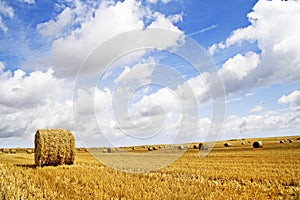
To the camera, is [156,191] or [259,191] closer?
[156,191]

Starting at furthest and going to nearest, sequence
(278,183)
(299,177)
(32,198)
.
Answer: (299,177) → (278,183) → (32,198)

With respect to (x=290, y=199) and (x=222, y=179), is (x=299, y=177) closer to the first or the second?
(x=222, y=179)

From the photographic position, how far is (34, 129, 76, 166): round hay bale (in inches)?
662

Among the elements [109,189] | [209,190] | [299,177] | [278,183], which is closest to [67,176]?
[109,189]

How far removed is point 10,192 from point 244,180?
7.73 metres

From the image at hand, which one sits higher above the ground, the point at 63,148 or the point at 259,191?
the point at 63,148

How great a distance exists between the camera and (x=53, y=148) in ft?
56.0

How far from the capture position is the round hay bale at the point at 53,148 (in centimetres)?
1681

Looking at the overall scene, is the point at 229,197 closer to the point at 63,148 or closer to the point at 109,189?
the point at 109,189

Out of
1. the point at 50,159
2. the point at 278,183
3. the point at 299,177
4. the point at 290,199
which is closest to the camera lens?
the point at 290,199

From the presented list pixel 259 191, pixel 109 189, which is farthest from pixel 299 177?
pixel 109 189

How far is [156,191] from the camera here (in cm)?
848

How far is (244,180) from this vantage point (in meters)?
11.7

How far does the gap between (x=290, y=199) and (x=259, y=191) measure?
112 cm
